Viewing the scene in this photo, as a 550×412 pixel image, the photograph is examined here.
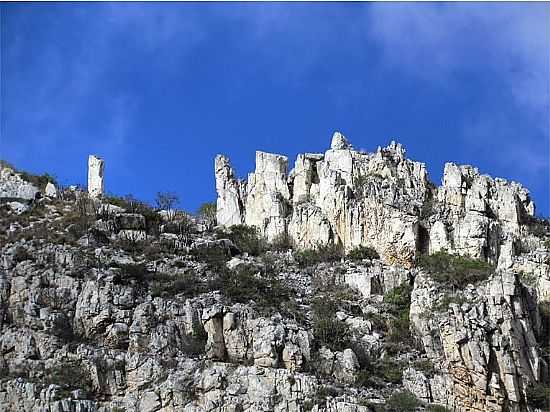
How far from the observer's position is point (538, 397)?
5725 centimetres

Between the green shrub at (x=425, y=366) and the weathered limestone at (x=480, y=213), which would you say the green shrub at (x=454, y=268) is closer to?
the weathered limestone at (x=480, y=213)

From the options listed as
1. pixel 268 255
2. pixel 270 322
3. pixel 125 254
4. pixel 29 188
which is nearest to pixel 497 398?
pixel 270 322

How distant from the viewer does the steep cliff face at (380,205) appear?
67.3 metres

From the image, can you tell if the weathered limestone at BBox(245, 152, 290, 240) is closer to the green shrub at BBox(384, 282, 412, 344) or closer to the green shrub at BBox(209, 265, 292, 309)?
the green shrub at BBox(209, 265, 292, 309)

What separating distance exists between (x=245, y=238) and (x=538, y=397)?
20521 mm

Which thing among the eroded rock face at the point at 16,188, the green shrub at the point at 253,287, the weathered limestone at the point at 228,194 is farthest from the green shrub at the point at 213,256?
the eroded rock face at the point at 16,188

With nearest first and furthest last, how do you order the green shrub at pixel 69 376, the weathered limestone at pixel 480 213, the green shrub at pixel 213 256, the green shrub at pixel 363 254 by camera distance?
the green shrub at pixel 69 376 < the green shrub at pixel 213 256 < the weathered limestone at pixel 480 213 < the green shrub at pixel 363 254

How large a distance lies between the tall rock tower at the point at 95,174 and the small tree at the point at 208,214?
261 inches

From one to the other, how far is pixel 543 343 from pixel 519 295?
10.9 feet

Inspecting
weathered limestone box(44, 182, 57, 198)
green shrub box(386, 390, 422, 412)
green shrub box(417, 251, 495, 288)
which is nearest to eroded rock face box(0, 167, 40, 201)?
weathered limestone box(44, 182, 57, 198)

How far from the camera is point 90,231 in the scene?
220 feet

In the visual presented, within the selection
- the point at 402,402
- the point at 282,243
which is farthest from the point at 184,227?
the point at 402,402

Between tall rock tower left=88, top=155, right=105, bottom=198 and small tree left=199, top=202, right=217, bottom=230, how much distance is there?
6.62 meters

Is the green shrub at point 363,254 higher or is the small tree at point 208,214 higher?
the small tree at point 208,214
